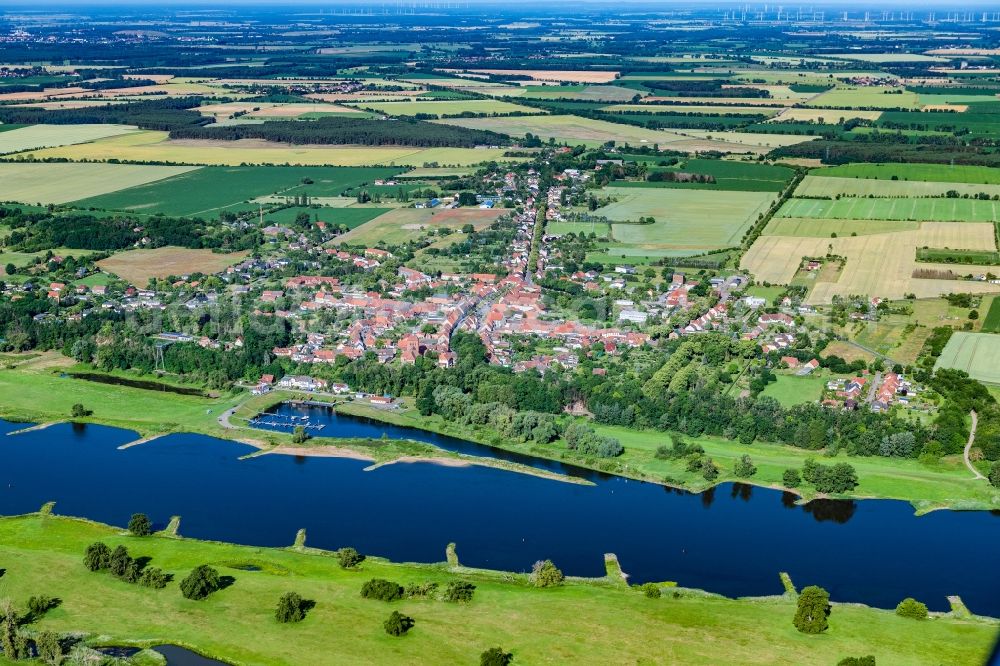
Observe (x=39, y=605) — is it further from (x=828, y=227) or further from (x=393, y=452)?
(x=828, y=227)

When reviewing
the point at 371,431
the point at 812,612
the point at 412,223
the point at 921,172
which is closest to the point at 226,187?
the point at 412,223

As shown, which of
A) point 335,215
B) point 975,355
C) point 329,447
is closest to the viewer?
point 329,447

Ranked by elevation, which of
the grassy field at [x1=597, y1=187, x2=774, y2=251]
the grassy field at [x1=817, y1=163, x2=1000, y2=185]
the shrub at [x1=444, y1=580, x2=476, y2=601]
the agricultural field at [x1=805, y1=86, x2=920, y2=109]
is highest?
the agricultural field at [x1=805, y1=86, x2=920, y2=109]

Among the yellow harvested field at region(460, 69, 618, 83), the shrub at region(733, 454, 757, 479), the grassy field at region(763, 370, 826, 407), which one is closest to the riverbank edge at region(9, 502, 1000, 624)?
the shrub at region(733, 454, 757, 479)

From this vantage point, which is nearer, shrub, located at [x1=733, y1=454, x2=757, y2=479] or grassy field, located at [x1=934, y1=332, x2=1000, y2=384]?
shrub, located at [x1=733, y1=454, x2=757, y2=479]

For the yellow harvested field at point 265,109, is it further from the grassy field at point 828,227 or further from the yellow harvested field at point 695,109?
the grassy field at point 828,227

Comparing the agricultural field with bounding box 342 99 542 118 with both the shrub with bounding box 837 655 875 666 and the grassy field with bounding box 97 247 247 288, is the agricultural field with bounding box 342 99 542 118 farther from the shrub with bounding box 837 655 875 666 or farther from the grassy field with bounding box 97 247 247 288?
the shrub with bounding box 837 655 875 666

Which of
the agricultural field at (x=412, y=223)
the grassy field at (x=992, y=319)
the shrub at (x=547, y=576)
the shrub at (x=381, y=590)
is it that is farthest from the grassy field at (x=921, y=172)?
the shrub at (x=381, y=590)
